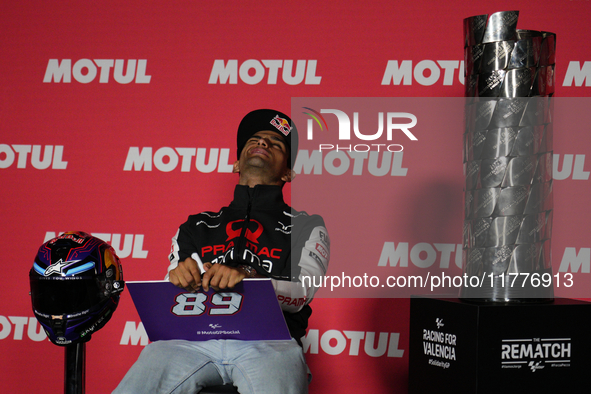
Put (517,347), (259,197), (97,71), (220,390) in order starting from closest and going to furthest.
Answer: (517,347) → (220,390) → (259,197) → (97,71)

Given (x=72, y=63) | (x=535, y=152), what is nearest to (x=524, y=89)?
(x=535, y=152)

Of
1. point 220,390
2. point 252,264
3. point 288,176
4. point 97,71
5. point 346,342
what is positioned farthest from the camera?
point 97,71

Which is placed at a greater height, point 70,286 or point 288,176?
point 288,176

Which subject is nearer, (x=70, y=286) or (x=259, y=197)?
(x=70, y=286)

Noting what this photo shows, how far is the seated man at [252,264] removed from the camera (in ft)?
3.84

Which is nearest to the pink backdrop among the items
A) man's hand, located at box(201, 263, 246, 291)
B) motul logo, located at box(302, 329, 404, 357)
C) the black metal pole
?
motul logo, located at box(302, 329, 404, 357)

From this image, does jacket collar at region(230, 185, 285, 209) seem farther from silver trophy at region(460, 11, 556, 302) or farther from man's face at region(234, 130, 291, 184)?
silver trophy at region(460, 11, 556, 302)

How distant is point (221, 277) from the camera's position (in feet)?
3.76

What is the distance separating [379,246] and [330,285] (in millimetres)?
242

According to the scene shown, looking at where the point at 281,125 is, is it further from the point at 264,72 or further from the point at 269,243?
the point at 264,72

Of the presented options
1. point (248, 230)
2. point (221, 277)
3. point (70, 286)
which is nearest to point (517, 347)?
point (221, 277)

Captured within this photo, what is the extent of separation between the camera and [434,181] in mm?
2004

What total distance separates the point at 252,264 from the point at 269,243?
0.08 meters

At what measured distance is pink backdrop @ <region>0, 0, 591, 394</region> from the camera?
200cm
